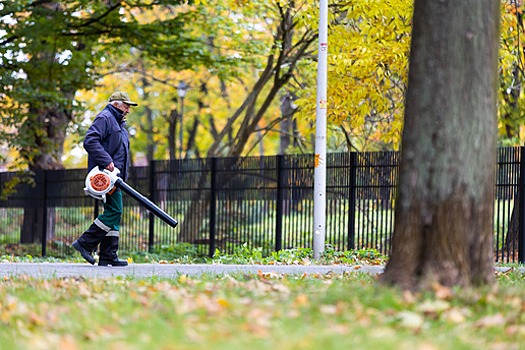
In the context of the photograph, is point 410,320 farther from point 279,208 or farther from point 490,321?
point 279,208

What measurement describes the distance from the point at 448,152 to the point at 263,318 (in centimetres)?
220

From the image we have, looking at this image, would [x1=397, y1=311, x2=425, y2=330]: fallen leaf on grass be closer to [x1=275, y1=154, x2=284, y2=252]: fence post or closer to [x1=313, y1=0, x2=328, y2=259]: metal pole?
[x1=313, y1=0, x2=328, y2=259]: metal pole

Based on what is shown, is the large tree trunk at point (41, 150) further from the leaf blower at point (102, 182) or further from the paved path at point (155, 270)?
the leaf blower at point (102, 182)

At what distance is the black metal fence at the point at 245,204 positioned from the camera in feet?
51.8

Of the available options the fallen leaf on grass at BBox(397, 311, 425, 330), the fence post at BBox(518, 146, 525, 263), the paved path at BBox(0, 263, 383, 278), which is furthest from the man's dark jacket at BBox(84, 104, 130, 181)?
the fence post at BBox(518, 146, 525, 263)

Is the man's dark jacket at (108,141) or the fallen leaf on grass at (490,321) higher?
the man's dark jacket at (108,141)

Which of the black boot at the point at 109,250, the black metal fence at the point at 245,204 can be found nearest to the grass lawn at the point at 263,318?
the black boot at the point at 109,250

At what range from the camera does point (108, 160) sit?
10.8 m

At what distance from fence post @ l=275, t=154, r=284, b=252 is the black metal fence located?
0.06 ft

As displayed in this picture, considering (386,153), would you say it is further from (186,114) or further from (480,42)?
(186,114)

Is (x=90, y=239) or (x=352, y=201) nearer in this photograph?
(x=90, y=239)

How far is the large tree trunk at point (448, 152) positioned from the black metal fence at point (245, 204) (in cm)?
733

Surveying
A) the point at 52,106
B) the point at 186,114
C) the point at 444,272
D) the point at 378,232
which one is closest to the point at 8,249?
the point at 52,106

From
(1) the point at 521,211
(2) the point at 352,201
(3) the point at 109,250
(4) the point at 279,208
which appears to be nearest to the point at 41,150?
(4) the point at 279,208
